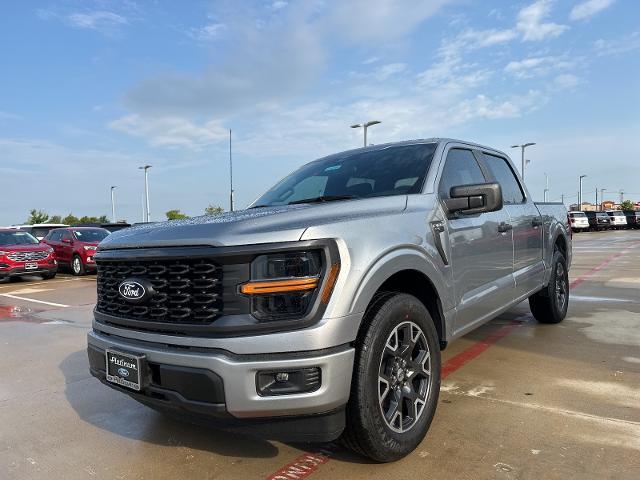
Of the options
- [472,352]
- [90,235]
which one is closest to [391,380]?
[472,352]

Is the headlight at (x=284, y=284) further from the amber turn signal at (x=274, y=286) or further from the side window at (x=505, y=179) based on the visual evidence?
the side window at (x=505, y=179)

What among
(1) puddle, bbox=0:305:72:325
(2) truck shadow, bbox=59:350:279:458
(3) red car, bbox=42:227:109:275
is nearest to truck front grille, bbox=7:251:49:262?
(3) red car, bbox=42:227:109:275

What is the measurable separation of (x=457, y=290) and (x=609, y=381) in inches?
60.5

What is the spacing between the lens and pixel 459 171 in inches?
154

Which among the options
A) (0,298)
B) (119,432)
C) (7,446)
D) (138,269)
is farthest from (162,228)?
(0,298)

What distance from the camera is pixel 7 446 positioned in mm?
3137

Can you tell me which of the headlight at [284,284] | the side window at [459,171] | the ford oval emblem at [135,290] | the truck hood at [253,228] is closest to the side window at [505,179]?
the side window at [459,171]

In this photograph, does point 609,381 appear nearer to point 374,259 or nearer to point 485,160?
point 485,160

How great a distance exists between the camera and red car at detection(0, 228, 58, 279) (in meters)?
13.2

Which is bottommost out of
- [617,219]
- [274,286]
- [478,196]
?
[617,219]

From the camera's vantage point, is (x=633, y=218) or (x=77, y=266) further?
(x=633, y=218)

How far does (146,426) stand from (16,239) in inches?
513

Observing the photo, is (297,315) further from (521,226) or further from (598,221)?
(598,221)

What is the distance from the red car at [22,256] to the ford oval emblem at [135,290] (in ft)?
41.2
